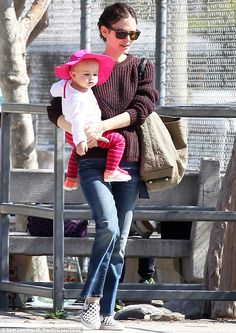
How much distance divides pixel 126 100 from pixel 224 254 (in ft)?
5.28

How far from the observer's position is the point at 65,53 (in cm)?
1266

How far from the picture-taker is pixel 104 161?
6.99 metres

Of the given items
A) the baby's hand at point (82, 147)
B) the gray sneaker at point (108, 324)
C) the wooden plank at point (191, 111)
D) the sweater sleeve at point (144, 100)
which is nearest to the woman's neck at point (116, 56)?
the sweater sleeve at point (144, 100)

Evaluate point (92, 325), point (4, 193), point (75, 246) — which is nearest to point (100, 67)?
point (92, 325)

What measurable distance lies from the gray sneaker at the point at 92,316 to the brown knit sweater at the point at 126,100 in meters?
0.84

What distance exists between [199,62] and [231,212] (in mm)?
3811

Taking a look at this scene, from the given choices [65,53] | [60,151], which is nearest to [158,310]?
[60,151]

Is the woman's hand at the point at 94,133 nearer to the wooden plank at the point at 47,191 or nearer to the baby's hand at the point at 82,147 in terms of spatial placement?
the baby's hand at the point at 82,147

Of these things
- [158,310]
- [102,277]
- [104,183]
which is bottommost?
[158,310]

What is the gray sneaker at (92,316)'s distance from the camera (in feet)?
23.1

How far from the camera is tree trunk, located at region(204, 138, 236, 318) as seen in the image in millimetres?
8195

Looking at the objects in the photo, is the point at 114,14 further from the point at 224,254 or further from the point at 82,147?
the point at 224,254

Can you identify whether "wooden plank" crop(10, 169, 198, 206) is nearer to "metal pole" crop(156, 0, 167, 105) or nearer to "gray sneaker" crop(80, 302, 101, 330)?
"metal pole" crop(156, 0, 167, 105)

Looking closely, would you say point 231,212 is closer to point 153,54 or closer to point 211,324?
point 211,324
